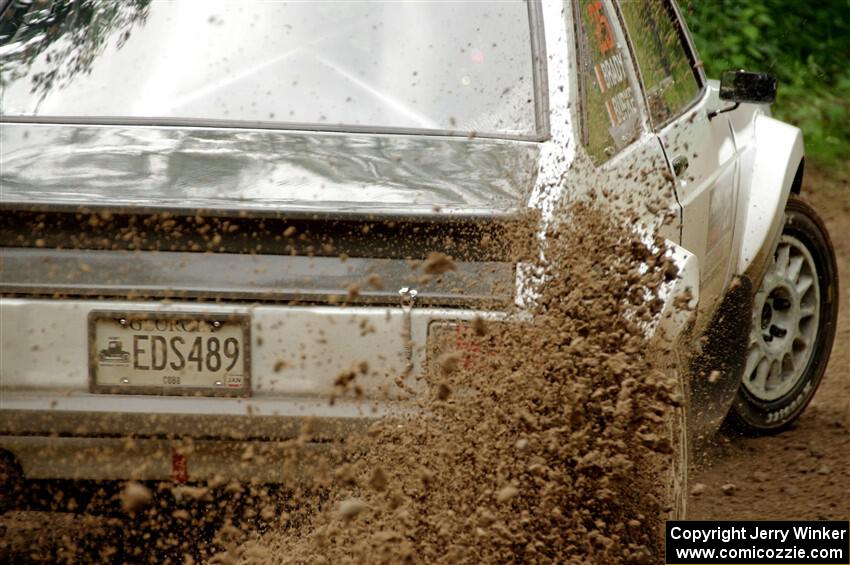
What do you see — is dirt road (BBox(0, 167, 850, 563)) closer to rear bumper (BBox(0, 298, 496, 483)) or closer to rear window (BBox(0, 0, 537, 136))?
rear bumper (BBox(0, 298, 496, 483))

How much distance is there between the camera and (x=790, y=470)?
551cm

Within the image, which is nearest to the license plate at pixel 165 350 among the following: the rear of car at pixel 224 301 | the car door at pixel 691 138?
the rear of car at pixel 224 301

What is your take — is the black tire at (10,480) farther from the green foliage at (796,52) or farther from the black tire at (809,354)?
the green foliage at (796,52)

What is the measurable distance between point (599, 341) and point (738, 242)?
6.12 ft

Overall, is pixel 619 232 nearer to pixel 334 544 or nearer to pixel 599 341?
pixel 599 341

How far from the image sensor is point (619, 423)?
3803 millimetres

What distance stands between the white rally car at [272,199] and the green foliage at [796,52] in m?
7.01

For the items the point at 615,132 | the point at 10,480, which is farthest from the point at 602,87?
the point at 10,480

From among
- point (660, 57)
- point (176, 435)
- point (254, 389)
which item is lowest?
point (176, 435)

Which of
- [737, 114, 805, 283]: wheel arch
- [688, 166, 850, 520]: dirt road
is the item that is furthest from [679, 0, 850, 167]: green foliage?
[737, 114, 805, 283]: wheel arch

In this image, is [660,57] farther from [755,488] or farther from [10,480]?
[10,480]

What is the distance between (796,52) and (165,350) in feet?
32.5

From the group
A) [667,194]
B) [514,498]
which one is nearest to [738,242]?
[667,194]

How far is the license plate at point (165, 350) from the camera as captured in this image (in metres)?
3.64
